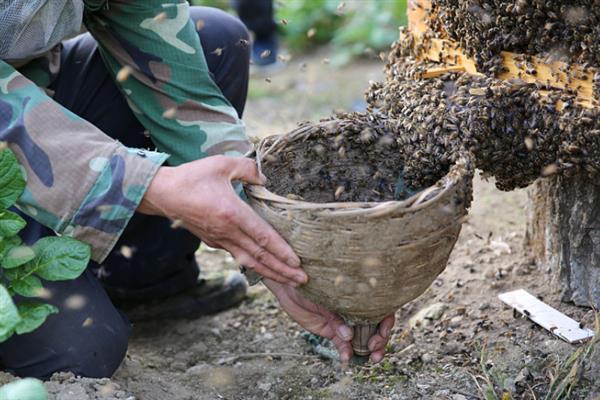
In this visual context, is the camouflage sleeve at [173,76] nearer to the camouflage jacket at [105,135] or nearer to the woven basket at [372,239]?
the camouflage jacket at [105,135]

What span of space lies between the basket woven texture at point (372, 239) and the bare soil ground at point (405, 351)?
516mm

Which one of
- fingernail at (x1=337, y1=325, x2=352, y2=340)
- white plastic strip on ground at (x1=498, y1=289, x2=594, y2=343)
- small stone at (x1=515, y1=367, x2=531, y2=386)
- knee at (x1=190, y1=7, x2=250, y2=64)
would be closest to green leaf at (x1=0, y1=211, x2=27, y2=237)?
fingernail at (x1=337, y1=325, x2=352, y2=340)

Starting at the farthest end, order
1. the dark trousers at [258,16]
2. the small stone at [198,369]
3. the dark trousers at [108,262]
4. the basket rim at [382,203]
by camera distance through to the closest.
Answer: the dark trousers at [258,16]
the small stone at [198,369]
the dark trousers at [108,262]
the basket rim at [382,203]

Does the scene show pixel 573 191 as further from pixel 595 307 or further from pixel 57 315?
pixel 57 315

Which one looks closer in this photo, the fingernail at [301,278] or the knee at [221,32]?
the fingernail at [301,278]

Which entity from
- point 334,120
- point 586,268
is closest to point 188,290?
point 334,120

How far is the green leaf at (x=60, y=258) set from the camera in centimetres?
207

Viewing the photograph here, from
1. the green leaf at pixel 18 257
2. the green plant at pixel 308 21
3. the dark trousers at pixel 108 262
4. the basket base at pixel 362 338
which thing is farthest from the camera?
the green plant at pixel 308 21

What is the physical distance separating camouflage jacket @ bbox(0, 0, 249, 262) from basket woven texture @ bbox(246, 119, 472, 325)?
0.36 meters

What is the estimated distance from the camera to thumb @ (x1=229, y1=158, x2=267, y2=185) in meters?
2.02

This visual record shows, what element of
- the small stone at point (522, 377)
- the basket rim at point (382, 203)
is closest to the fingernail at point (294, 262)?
the basket rim at point (382, 203)

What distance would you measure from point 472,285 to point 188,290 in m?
1.09

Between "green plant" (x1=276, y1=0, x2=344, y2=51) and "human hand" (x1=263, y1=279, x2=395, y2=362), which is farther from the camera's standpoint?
"green plant" (x1=276, y1=0, x2=344, y2=51)

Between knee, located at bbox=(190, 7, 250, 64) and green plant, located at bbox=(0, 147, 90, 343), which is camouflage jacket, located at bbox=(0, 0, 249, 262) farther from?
knee, located at bbox=(190, 7, 250, 64)
